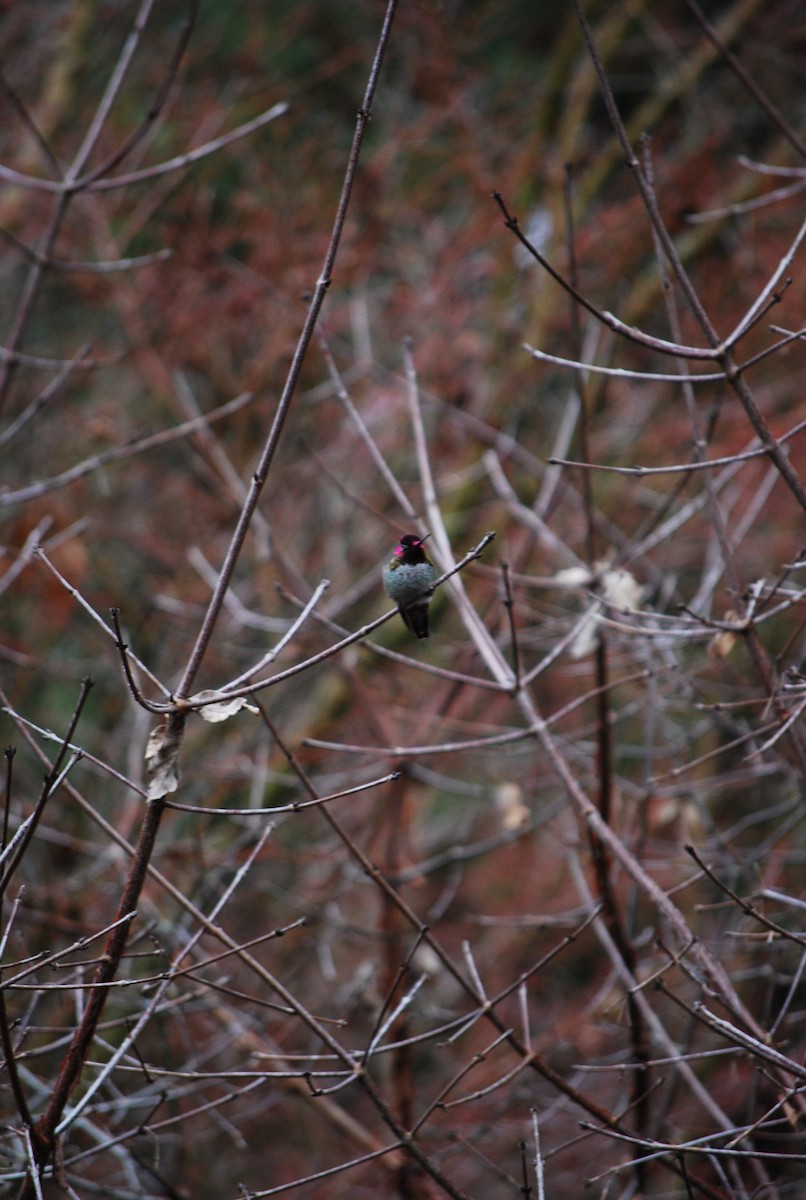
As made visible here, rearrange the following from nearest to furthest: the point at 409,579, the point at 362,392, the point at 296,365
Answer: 1. the point at 296,365
2. the point at 409,579
3. the point at 362,392

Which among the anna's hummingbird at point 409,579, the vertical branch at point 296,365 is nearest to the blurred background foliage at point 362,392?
the anna's hummingbird at point 409,579

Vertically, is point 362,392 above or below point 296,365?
below

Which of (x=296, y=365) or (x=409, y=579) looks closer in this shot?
(x=296, y=365)

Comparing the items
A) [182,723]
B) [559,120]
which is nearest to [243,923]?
[182,723]

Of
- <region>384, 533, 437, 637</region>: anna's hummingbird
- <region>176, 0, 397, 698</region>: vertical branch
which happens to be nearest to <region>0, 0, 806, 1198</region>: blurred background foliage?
<region>384, 533, 437, 637</region>: anna's hummingbird

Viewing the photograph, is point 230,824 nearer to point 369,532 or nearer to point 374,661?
point 374,661

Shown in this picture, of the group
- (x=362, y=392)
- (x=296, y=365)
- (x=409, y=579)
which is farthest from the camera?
(x=362, y=392)

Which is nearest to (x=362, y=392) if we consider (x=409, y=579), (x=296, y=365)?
(x=409, y=579)

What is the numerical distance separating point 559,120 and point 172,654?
3869mm

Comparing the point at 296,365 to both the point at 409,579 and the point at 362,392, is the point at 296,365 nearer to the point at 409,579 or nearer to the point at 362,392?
the point at 409,579

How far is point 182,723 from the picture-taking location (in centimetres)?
178

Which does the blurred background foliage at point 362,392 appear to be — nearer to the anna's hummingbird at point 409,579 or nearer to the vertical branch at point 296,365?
the anna's hummingbird at point 409,579

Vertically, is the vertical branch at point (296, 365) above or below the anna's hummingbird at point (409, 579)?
above

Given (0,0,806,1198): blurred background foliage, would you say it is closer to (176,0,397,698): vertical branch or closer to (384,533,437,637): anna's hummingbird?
(384,533,437,637): anna's hummingbird
